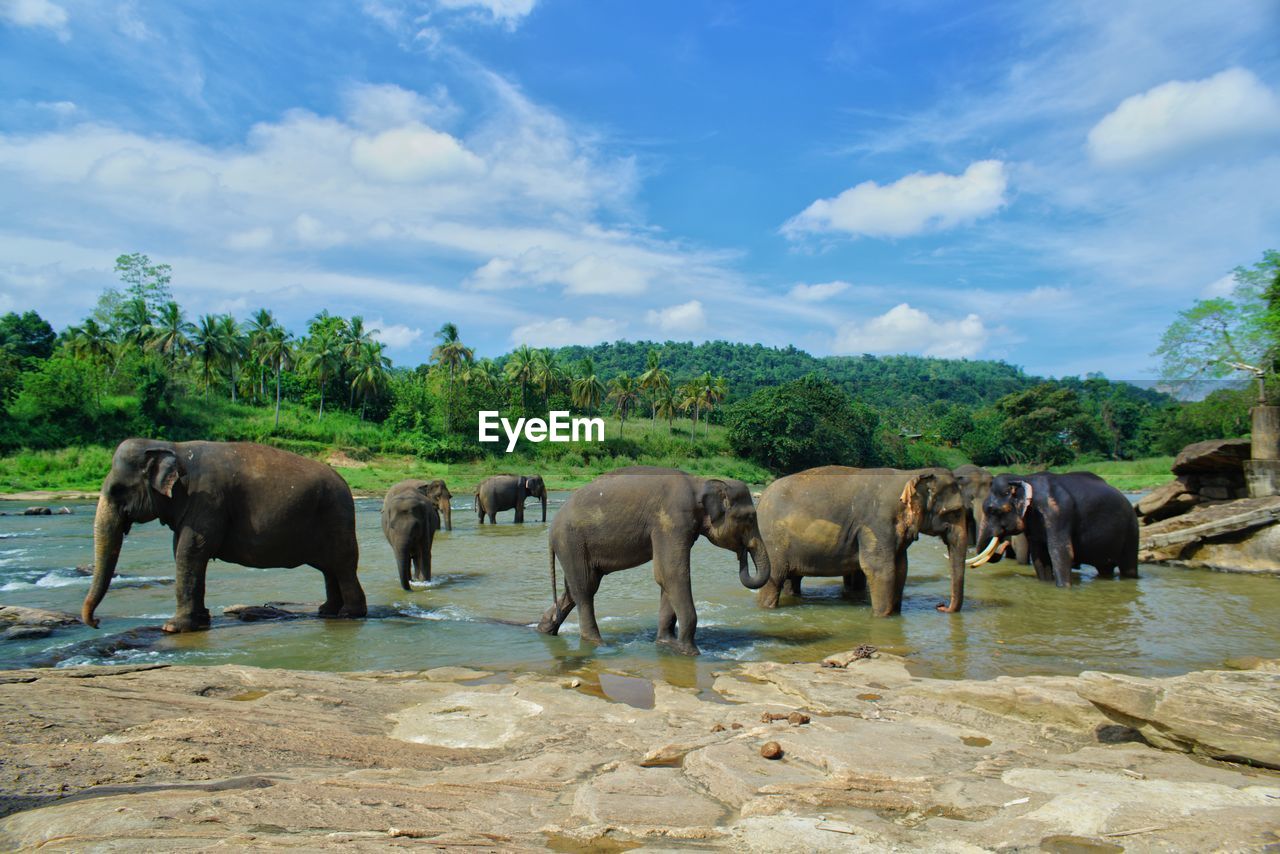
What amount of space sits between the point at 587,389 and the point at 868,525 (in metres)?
66.0

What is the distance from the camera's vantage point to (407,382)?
75.0 m

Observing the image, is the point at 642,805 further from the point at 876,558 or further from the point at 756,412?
the point at 756,412

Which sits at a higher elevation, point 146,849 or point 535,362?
point 535,362

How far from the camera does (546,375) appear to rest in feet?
247

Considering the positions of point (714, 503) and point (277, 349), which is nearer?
point (714, 503)

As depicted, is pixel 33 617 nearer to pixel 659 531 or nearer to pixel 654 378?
pixel 659 531

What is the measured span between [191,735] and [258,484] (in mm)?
5772

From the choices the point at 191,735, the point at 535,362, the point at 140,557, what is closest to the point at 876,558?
the point at 191,735

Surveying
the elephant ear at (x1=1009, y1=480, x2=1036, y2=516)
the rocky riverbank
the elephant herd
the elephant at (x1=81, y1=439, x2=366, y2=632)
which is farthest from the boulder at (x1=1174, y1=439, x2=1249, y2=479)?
the elephant at (x1=81, y1=439, x2=366, y2=632)

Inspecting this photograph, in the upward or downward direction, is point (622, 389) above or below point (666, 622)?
above

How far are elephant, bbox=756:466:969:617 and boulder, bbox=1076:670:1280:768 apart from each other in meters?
5.37

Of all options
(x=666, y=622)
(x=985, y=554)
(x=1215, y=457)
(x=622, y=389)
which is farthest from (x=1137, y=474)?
(x=666, y=622)

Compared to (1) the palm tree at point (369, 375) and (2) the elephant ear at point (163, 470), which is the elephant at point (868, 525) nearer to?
(2) the elephant ear at point (163, 470)

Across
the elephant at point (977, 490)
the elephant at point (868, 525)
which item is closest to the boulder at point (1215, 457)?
the elephant at point (977, 490)
